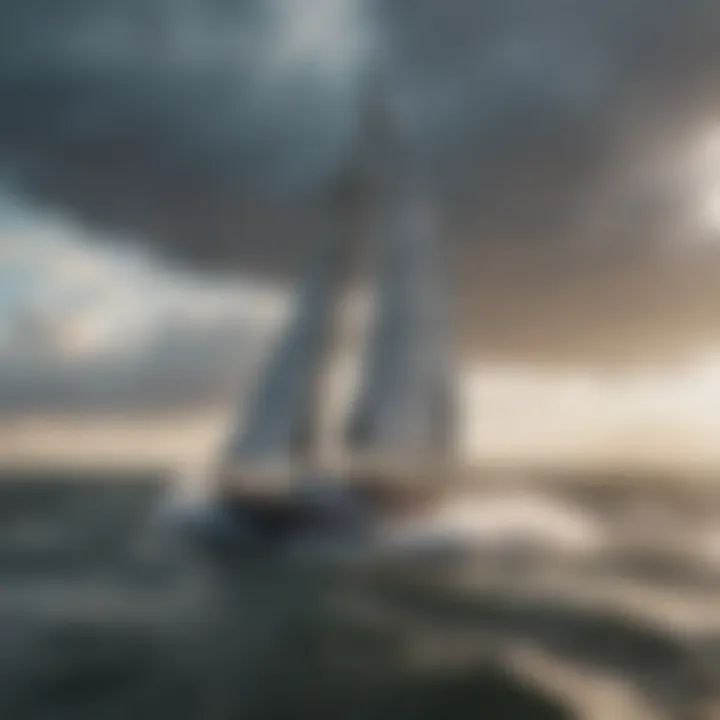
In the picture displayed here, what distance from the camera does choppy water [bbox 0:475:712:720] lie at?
6.51 m

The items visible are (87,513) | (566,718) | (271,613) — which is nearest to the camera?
Result: (566,718)

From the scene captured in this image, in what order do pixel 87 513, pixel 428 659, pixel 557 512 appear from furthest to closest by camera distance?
pixel 87 513 < pixel 557 512 < pixel 428 659

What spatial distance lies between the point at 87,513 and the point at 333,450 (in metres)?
10.4

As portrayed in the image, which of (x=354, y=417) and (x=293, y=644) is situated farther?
(x=354, y=417)

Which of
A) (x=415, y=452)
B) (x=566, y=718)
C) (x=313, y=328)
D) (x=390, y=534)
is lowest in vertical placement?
(x=566, y=718)

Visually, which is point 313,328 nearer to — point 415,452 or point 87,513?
point 415,452

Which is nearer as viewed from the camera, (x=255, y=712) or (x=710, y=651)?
(x=255, y=712)

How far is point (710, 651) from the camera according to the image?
775cm

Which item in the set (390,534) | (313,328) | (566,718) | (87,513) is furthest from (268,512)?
(87,513)

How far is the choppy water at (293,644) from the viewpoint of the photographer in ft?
21.4

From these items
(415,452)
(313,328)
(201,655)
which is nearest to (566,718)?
(201,655)

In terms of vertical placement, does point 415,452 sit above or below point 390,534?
above

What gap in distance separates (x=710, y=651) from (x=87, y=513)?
1884 centimetres

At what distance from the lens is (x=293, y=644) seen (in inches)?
324
